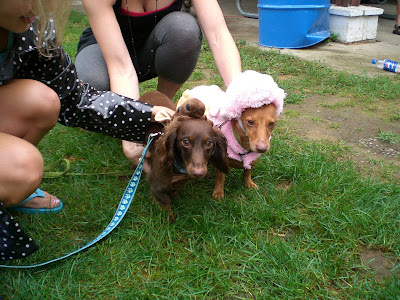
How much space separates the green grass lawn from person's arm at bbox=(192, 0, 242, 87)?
2.29 ft

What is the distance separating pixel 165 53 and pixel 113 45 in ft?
1.78

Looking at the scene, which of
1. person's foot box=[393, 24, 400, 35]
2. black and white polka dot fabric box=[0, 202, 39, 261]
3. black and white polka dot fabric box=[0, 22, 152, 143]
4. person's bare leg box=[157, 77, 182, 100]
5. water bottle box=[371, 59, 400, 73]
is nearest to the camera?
black and white polka dot fabric box=[0, 202, 39, 261]

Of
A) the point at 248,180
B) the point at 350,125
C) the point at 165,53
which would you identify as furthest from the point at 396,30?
the point at 248,180

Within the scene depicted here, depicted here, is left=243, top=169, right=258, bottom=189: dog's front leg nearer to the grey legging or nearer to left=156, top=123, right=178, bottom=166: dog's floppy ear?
left=156, top=123, right=178, bottom=166: dog's floppy ear

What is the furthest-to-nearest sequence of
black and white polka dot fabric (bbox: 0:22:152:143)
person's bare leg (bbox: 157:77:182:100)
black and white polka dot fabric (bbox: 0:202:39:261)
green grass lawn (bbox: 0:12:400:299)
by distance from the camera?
1. person's bare leg (bbox: 157:77:182:100)
2. black and white polka dot fabric (bbox: 0:22:152:143)
3. green grass lawn (bbox: 0:12:400:299)
4. black and white polka dot fabric (bbox: 0:202:39:261)

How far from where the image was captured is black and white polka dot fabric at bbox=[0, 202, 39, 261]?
1.50 meters

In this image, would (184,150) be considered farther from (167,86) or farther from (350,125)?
(350,125)

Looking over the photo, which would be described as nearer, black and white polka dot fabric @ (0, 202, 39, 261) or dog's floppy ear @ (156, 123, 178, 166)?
black and white polka dot fabric @ (0, 202, 39, 261)

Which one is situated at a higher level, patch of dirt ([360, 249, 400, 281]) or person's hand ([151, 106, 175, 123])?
person's hand ([151, 106, 175, 123])

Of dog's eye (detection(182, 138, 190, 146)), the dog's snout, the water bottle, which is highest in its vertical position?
dog's eye (detection(182, 138, 190, 146))

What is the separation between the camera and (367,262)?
1784 mm

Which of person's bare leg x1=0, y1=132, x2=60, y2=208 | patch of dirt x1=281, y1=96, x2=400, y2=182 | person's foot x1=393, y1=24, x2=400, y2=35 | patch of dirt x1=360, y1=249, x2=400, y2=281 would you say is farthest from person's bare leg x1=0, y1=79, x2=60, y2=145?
person's foot x1=393, y1=24, x2=400, y2=35

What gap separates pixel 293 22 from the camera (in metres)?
5.48

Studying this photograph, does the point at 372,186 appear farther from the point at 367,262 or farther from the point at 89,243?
the point at 89,243
